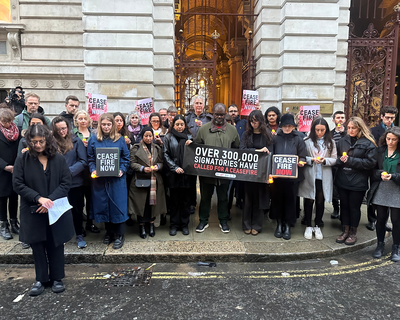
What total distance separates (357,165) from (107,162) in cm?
412

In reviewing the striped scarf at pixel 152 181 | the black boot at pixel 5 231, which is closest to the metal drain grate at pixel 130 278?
the striped scarf at pixel 152 181

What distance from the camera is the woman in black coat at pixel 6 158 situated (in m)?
4.67

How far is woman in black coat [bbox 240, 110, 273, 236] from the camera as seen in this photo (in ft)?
16.7

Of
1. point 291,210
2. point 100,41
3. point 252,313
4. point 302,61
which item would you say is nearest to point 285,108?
point 302,61

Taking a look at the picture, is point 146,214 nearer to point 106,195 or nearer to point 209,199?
point 106,195

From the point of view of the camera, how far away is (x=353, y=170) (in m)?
4.86

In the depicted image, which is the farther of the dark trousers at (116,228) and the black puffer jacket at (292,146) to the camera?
the black puffer jacket at (292,146)

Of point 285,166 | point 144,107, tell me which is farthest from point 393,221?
point 144,107

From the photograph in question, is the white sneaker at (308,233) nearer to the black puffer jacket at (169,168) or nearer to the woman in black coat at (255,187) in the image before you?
the woman in black coat at (255,187)

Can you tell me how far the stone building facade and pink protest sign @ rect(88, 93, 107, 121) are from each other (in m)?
2.68

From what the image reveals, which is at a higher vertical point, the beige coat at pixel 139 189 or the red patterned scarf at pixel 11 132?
the red patterned scarf at pixel 11 132

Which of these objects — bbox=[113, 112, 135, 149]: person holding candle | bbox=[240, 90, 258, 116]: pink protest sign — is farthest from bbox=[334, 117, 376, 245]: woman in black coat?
bbox=[113, 112, 135, 149]: person holding candle

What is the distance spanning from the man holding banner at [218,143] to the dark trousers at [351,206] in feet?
6.86

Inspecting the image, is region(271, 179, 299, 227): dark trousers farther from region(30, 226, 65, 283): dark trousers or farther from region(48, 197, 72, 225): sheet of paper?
region(30, 226, 65, 283): dark trousers
